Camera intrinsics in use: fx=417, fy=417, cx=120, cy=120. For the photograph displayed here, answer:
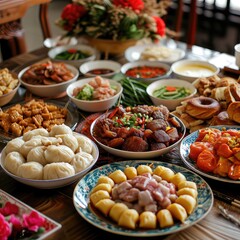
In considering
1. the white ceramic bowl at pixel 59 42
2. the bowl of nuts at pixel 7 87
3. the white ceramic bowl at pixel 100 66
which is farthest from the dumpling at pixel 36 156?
the white ceramic bowl at pixel 59 42

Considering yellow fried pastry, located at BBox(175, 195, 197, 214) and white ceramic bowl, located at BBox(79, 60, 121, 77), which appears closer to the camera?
yellow fried pastry, located at BBox(175, 195, 197, 214)

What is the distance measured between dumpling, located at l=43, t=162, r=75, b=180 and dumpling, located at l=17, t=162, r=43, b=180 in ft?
0.06

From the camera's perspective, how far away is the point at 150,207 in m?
1.25

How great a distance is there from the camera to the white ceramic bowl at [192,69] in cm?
226

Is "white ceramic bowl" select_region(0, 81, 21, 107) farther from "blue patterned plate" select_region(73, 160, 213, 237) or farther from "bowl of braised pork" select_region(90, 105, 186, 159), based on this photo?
"blue patterned plate" select_region(73, 160, 213, 237)

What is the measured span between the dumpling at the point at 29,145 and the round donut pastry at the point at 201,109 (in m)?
0.68

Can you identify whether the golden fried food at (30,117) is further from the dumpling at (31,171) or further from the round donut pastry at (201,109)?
the round donut pastry at (201,109)

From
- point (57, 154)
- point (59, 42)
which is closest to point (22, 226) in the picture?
point (57, 154)

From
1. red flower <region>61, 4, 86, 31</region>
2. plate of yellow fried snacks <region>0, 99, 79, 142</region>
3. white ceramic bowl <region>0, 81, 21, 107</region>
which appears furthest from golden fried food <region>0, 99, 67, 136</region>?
red flower <region>61, 4, 86, 31</region>

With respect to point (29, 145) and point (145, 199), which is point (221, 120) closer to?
point (145, 199)

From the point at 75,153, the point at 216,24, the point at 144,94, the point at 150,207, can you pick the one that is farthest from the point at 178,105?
the point at 216,24

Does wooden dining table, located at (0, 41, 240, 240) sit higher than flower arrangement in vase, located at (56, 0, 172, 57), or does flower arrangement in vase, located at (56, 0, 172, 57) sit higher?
flower arrangement in vase, located at (56, 0, 172, 57)

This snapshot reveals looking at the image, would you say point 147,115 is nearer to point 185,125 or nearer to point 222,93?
point 185,125

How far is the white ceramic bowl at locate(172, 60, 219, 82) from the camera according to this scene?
2255 mm
